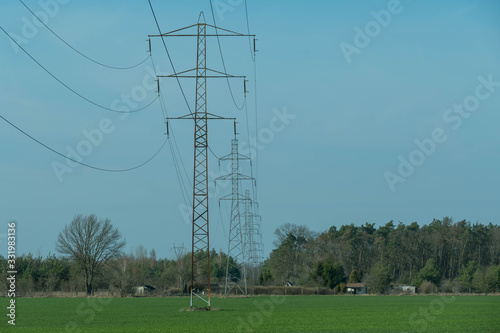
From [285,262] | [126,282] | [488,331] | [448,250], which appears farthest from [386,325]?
[448,250]

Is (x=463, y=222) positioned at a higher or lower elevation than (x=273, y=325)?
higher

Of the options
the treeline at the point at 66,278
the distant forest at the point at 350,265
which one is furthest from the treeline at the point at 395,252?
the treeline at the point at 66,278

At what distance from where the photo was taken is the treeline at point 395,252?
389 ft

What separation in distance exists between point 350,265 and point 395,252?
11.1 m

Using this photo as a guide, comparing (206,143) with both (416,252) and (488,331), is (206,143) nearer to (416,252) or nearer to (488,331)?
(488,331)

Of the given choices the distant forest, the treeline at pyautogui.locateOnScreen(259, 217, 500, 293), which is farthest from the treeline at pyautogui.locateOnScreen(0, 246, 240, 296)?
the treeline at pyautogui.locateOnScreen(259, 217, 500, 293)

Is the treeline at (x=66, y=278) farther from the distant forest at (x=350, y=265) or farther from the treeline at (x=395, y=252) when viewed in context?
the treeline at (x=395, y=252)

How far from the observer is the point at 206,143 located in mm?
40531

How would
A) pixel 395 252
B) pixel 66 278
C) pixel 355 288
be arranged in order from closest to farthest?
pixel 66 278, pixel 355 288, pixel 395 252

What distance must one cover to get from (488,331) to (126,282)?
7224cm

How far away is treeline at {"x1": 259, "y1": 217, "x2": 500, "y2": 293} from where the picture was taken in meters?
118

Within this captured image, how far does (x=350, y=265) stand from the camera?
136 m

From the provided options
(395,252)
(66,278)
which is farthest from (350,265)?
(66,278)

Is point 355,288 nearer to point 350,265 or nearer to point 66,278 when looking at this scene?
point 350,265
